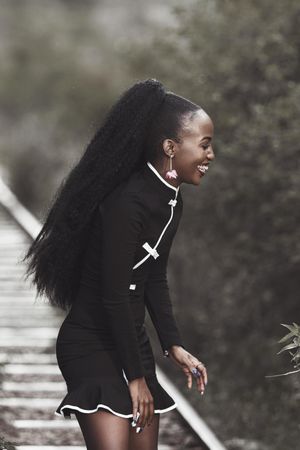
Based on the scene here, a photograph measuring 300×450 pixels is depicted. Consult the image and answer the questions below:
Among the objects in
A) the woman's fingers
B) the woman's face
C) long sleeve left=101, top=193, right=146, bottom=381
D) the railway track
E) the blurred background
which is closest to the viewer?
long sleeve left=101, top=193, right=146, bottom=381

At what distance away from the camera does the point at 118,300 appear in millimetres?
3795

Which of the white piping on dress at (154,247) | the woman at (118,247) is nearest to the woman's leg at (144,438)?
the woman at (118,247)

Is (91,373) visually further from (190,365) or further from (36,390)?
(36,390)

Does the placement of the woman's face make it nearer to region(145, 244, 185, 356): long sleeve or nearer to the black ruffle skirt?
region(145, 244, 185, 356): long sleeve

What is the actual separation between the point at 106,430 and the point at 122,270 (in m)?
0.52

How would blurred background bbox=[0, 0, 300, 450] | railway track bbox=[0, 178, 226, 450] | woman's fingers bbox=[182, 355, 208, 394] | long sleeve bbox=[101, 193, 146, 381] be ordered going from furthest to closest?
blurred background bbox=[0, 0, 300, 450] < railway track bbox=[0, 178, 226, 450] < woman's fingers bbox=[182, 355, 208, 394] < long sleeve bbox=[101, 193, 146, 381]

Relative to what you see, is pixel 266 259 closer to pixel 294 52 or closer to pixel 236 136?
pixel 236 136

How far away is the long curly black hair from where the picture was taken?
3.94m

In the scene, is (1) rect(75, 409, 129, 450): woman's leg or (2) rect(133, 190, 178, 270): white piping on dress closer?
(1) rect(75, 409, 129, 450): woman's leg

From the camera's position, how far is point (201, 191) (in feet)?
39.6

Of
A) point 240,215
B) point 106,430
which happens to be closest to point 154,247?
point 106,430

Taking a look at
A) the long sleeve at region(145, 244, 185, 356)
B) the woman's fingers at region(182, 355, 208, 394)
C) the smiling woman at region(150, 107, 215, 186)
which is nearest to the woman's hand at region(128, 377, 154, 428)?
the woman's fingers at region(182, 355, 208, 394)

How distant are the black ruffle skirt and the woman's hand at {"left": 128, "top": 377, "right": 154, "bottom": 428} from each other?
3cm

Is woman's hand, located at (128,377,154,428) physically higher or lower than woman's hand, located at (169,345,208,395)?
lower
